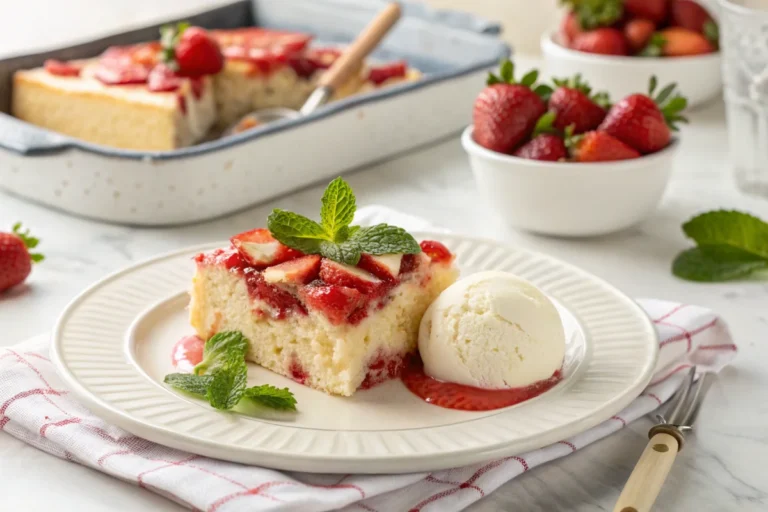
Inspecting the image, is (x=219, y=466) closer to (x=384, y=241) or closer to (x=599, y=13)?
(x=384, y=241)

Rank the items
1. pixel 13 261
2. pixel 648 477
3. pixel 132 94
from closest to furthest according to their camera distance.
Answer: pixel 648 477 → pixel 13 261 → pixel 132 94

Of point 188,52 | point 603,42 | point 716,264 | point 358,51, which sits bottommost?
point 716,264

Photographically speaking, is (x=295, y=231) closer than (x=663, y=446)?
No

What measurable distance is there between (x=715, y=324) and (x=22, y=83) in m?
1.88

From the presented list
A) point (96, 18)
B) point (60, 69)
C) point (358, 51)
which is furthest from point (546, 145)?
point (96, 18)

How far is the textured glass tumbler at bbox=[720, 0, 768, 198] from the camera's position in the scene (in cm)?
224

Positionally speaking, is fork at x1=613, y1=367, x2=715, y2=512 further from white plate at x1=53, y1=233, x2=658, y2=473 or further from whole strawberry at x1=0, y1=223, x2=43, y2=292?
whole strawberry at x1=0, y1=223, x2=43, y2=292

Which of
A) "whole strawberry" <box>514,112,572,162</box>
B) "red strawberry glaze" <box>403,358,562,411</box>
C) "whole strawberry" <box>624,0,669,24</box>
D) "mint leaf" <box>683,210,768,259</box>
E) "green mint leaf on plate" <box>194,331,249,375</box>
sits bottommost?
"mint leaf" <box>683,210,768,259</box>

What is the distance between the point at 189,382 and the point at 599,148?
100 centimetres

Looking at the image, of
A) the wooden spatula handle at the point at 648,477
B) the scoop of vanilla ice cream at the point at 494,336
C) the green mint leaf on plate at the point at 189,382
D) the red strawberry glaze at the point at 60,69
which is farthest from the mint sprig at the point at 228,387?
the red strawberry glaze at the point at 60,69

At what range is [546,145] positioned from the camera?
6.56 ft

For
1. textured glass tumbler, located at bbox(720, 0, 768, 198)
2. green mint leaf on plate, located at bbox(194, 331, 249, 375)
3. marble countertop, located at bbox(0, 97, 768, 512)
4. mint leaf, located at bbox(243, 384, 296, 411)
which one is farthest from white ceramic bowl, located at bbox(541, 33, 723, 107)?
Answer: mint leaf, located at bbox(243, 384, 296, 411)

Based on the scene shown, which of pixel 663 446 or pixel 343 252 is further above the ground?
pixel 343 252

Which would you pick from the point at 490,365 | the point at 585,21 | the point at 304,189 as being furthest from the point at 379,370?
the point at 585,21
